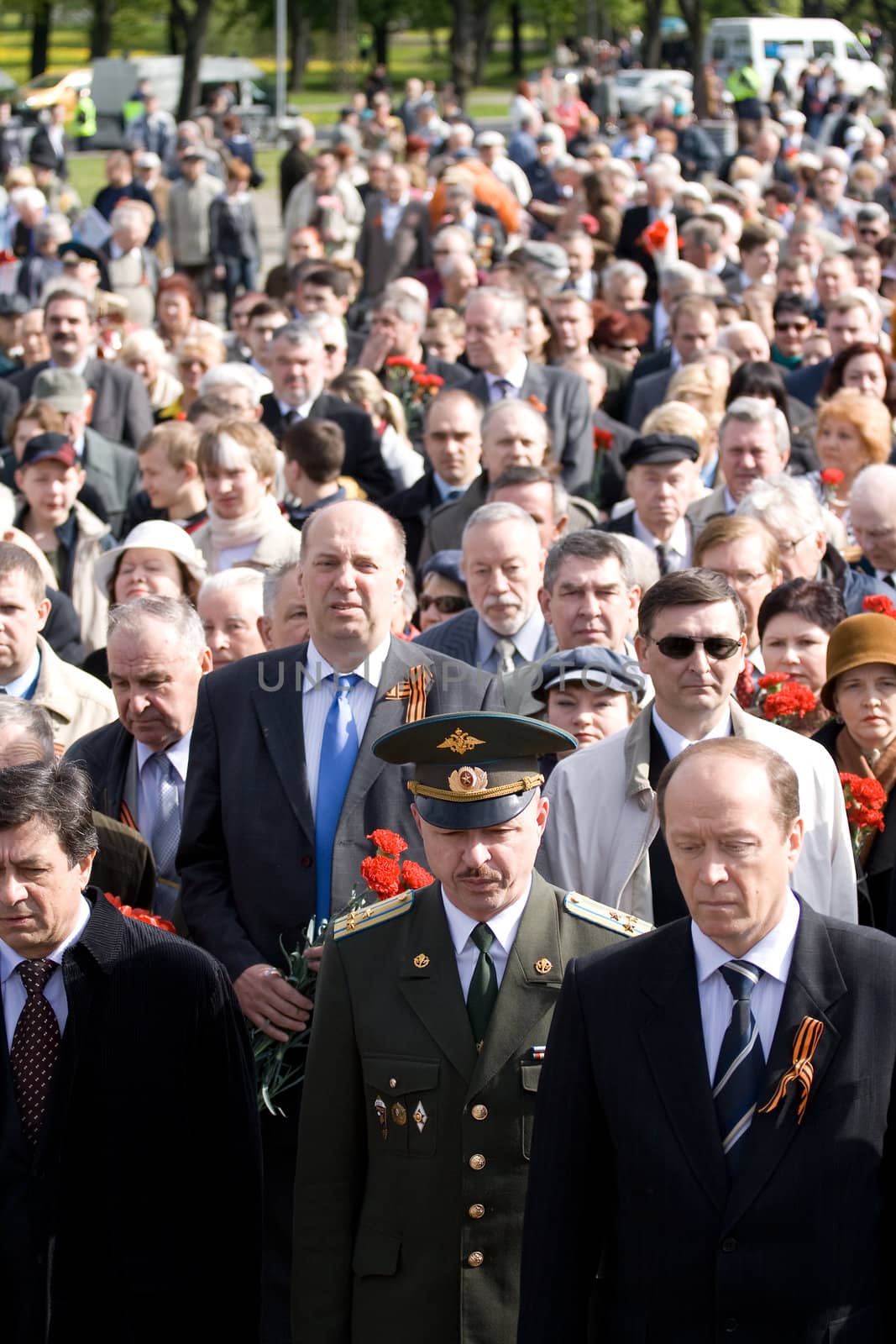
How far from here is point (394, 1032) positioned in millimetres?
4141

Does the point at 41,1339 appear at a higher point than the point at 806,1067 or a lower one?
lower

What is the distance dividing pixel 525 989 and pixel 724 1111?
0.64 meters

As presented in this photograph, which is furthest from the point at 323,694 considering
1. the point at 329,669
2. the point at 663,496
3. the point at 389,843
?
the point at 663,496

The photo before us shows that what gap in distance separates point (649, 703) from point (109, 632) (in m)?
1.76

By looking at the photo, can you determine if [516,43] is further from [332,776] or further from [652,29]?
[332,776]

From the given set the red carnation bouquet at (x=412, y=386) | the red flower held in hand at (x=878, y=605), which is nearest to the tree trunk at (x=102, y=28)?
the red carnation bouquet at (x=412, y=386)

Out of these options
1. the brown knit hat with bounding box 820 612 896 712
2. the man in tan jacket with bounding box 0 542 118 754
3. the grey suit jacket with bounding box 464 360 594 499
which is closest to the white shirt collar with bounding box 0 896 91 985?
the man in tan jacket with bounding box 0 542 118 754

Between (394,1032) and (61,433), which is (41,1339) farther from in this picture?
(61,433)

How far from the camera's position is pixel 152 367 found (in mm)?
12125

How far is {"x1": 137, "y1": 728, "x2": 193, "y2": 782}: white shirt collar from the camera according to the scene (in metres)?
5.89

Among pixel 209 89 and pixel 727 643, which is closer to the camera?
pixel 727 643

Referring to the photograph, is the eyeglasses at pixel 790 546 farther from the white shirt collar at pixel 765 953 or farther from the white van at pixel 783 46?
the white van at pixel 783 46

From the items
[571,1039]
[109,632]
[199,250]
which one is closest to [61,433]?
[109,632]

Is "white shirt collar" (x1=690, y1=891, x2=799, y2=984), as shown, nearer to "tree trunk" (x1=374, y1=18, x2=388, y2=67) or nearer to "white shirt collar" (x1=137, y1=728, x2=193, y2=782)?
"white shirt collar" (x1=137, y1=728, x2=193, y2=782)
